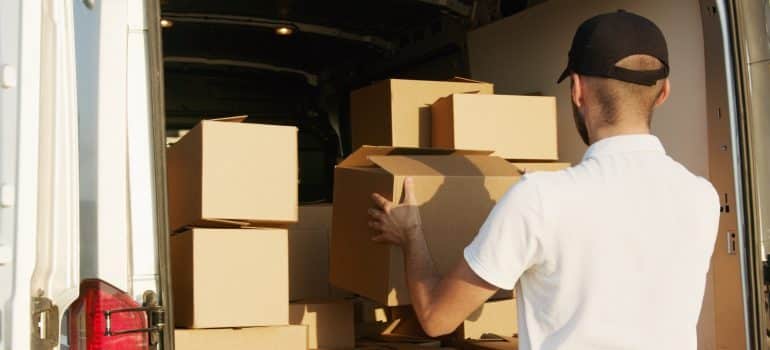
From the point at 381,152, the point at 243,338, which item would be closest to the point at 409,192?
the point at 381,152

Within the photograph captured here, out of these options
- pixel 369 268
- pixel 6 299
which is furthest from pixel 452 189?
pixel 6 299

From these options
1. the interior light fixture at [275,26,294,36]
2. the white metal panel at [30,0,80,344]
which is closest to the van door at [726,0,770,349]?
the white metal panel at [30,0,80,344]

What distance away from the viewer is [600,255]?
1.66 m

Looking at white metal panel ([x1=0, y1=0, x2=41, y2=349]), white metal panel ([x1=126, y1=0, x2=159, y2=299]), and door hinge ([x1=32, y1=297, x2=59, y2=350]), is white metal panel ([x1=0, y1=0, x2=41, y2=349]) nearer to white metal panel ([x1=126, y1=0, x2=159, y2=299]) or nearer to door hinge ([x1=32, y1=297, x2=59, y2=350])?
door hinge ([x1=32, y1=297, x2=59, y2=350])

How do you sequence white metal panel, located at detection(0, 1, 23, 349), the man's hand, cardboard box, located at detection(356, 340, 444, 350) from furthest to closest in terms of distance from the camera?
cardboard box, located at detection(356, 340, 444, 350)
the man's hand
white metal panel, located at detection(0, 1, 23, 349)

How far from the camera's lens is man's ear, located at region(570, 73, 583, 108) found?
5.82ft

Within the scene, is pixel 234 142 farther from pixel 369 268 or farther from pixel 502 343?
pixel 502 343

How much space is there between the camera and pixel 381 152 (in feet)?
7.98

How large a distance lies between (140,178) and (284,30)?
2.44 m

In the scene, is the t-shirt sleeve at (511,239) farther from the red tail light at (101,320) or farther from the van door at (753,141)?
the van door at (753,141)

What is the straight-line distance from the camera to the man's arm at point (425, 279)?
1759mm

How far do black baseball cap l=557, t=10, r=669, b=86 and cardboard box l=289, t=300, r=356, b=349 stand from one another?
4.10 feet

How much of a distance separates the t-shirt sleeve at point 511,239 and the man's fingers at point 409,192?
1.54 feet

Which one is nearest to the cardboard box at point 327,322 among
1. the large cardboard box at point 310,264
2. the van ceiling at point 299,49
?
the large cardboard box at point 310,264
